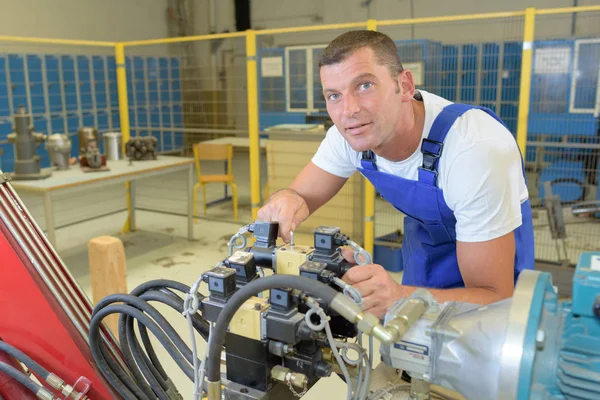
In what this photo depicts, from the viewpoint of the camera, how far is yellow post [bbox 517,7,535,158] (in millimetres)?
3191

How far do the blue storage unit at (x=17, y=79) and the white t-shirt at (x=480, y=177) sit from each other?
18.5ft

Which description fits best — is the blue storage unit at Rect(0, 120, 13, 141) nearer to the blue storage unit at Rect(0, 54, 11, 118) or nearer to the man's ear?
the blue storage unit at Rect(0, 54, 11, 118)

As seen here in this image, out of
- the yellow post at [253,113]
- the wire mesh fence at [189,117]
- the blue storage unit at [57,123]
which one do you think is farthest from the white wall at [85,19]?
the yellow post at [253,113]

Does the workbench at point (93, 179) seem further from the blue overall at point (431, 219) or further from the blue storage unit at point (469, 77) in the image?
the blue storage unit at point (469, 77)

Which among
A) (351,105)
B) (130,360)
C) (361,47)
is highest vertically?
(361,47)

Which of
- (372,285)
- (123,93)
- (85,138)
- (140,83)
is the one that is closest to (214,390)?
(372,285)

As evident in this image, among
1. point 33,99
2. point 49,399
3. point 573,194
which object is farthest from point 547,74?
point 33,99

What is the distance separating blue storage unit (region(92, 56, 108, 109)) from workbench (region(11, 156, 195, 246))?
2.46m

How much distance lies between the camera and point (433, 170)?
4.26ft

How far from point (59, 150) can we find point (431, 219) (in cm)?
333

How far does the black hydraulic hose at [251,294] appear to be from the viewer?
28.9 inches

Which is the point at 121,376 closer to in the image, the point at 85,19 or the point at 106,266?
the point at 106,266

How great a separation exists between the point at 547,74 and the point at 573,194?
118cm

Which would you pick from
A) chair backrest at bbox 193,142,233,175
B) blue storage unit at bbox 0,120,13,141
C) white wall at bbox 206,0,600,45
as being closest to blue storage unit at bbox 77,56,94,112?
blue storage unit at bbox 0,120,13,141
